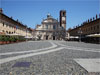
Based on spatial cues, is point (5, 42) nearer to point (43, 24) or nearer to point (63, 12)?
point (43, 24)

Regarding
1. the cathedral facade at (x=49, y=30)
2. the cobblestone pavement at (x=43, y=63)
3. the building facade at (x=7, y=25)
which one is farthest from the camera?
the cathedral facade at (x=49, y=30)

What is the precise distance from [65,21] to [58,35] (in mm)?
14546

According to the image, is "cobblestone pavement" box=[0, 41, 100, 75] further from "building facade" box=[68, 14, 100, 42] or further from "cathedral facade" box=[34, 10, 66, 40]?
"cathedral facade" box=[34, 10, 66, 40]

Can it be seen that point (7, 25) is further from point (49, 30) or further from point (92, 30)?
point (49, 30)

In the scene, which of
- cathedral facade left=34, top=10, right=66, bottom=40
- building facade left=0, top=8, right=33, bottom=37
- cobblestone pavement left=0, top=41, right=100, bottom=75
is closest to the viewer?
cobblestone pavement left=0, top=41, right=100, bottom=75

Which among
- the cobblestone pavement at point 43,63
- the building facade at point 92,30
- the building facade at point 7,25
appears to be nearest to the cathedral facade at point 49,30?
the building facade at point 92,30

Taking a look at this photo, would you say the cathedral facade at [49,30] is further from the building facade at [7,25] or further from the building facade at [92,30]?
the building facade at [7,25]

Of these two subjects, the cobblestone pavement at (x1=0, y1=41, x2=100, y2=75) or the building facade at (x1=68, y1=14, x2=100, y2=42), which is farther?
the building facade at (x1=68, y1=14, x2=100, y2=42)

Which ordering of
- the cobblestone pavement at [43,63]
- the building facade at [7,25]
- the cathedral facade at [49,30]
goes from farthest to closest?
the cathedral facade at [49,30] → the building facade at [7,25] → the cobblestone pavement at [43,63]

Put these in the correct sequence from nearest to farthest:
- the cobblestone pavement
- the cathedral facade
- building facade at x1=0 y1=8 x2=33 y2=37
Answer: the cobblestone pavement
building facade at x1=0 y1=8 x2=33 y2=37
the cathedral facade

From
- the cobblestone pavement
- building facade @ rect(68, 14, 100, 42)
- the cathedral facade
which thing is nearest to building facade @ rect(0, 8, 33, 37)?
the cobblestone pavement

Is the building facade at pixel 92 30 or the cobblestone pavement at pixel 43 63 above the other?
the building facade at pixel 92 30

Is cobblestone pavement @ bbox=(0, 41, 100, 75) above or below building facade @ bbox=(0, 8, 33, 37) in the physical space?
below

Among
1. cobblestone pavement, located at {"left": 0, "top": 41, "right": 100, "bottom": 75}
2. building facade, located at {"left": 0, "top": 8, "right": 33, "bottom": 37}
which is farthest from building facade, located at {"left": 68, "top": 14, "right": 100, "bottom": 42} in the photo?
building facade, located at {"left": 0, "top": 8, "right": 33, "bottom": 37}
